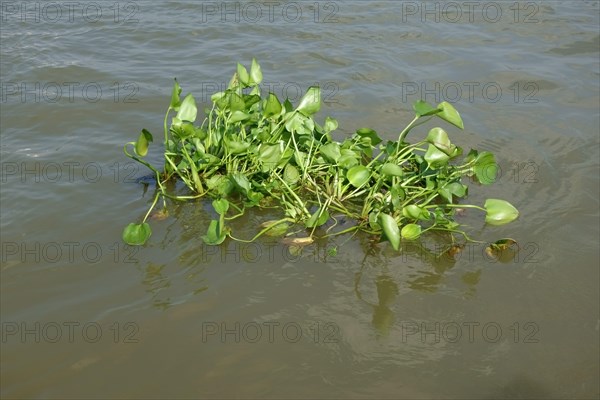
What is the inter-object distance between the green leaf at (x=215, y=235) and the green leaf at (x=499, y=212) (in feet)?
4.56

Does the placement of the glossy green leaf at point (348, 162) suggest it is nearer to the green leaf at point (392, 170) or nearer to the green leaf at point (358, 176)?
the green leaf at point (358, 176)

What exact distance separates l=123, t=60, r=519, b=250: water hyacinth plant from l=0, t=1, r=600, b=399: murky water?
16 centimetres

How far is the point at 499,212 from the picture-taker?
11.6 ft

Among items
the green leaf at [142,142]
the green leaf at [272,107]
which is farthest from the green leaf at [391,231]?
the green leaf at [142,142]

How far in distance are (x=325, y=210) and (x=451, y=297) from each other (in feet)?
2.72

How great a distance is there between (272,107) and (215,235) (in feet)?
2.83

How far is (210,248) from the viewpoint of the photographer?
3.54 m

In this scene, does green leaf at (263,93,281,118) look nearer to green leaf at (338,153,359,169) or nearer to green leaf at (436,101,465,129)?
green leaf at (338,153,359,169)

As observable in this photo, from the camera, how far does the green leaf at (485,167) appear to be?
12.2ft

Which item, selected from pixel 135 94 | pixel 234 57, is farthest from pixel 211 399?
pixel 234 57

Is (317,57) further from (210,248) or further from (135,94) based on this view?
(210,248)

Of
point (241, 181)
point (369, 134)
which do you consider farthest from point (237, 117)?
point (369, 134)

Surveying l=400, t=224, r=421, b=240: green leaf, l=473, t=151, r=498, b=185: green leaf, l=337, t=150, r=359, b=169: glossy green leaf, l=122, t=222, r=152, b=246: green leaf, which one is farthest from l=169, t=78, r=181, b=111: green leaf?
l=473, t=151, r=498, b=185: green leaf

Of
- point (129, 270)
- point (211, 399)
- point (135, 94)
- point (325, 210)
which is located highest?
point (135, 94)
